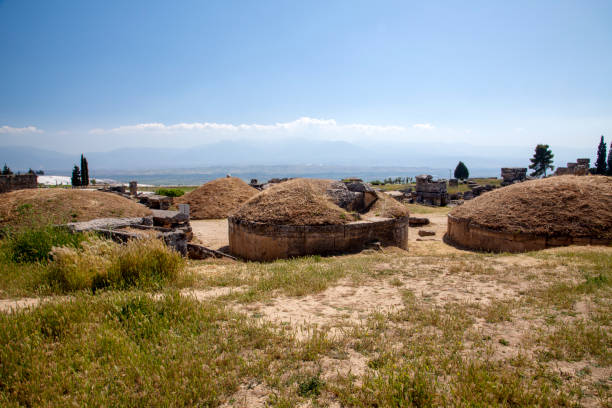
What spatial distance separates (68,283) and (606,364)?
707 cm

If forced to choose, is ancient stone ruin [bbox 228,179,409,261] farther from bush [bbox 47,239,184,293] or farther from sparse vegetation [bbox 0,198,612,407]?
bush [bbox 47,239,184,293]

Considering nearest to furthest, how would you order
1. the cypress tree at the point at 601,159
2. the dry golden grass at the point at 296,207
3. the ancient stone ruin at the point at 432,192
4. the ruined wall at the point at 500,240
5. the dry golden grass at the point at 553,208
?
the dry golden grass at the point at 296,207 < the ruined wall at the point at 500,240 < the dry golden grass at the point at 553,208 < the ancient stone ruin at the point at 432,192 < the cypress tree at the point at 601,159

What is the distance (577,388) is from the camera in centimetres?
278

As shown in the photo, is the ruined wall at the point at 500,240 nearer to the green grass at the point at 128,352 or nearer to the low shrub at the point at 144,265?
the green grass at the point at 128,352

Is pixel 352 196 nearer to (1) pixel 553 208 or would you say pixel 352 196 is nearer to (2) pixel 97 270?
(1) pixel 553 208

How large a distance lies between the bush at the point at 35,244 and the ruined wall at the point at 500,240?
13531 mm

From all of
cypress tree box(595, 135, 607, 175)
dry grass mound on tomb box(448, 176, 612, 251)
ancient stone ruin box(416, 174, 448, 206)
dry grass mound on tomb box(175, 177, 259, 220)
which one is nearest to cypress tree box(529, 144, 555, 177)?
cypress tree box(595, 135, 607, 175)

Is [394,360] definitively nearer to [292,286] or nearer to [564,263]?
[292,286]

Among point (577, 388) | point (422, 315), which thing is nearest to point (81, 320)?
point (422, 315)

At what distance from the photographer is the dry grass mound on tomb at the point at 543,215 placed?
1112 centimetres

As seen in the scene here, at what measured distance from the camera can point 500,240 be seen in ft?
40.2

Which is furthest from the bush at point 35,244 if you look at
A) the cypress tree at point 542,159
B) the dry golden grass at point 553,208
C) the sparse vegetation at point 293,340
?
the cypress tree at point 542,159

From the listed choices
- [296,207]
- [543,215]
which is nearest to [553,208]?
[543,215]

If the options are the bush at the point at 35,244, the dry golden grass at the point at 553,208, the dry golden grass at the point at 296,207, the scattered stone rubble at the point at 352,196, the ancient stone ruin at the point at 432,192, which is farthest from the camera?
the ancient stone ruin at the point at 432,192
